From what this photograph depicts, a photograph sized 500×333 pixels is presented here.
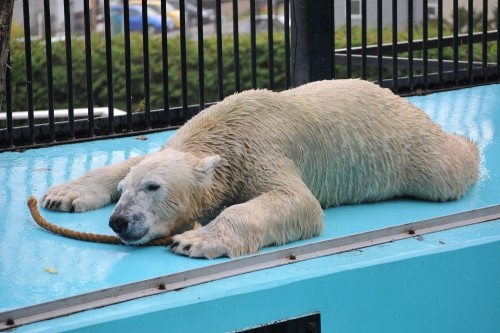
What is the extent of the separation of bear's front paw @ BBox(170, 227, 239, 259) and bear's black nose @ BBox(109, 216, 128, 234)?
21cm

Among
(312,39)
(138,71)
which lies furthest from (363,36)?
(138,71)

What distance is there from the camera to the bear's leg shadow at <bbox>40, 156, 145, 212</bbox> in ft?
→ 15.4

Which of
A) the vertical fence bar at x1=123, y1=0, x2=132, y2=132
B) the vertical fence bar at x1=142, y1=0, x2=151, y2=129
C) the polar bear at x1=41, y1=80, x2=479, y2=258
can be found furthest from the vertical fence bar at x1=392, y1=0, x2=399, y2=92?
the polar bear at x1=41, y1=80, x2=479, y2=258

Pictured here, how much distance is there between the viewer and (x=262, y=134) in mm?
4379

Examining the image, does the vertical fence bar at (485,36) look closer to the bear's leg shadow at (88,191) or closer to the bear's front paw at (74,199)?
the bear's leg shadow at (88,191)

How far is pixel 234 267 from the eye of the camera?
3891 millimetres

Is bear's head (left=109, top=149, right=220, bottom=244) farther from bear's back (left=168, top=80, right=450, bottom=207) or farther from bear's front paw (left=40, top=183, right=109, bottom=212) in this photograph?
Answer: bear's front paw (left=40, top=183, right=109, bottom=212)

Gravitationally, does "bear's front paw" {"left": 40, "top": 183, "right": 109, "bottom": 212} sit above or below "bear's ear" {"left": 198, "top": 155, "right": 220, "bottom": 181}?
below

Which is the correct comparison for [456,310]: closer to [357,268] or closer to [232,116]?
[357,268]

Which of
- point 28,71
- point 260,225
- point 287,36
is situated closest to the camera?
Result: point 260,225

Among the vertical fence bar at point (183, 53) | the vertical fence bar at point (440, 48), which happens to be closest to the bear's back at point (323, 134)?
the vertical fence bar at point (183, 53)

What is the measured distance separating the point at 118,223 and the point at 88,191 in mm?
801

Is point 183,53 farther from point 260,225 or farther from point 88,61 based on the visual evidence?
point 260,225

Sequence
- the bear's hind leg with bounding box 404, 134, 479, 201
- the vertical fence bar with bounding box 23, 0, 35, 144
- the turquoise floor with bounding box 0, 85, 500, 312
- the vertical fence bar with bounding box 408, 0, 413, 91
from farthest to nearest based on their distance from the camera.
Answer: the vertical fence bar with bounding box 408, 0, 413, 91 < the vertical fence bar with bounding box 23, 0, 35, 144 < the bear's hind leg with bounding box 404, 134, 479, 201 < the turquoise floor with bounding box 0, 85, 500, 312
